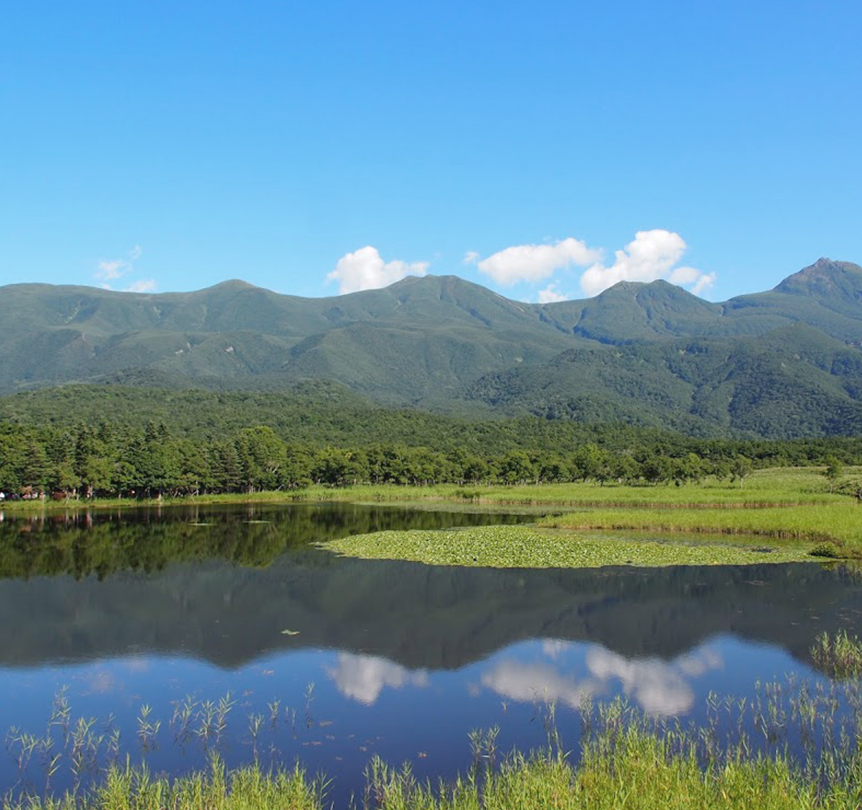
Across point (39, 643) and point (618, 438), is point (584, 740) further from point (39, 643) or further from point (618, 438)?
point (618, 438)

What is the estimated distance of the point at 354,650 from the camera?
2394 centimetres

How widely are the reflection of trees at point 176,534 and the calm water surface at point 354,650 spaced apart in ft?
1.85

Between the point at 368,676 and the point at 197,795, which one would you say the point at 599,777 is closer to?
the point at 197,795

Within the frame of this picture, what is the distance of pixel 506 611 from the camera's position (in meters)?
29.6

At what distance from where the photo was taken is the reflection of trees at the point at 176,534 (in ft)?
136

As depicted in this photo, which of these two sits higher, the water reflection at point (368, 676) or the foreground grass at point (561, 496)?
the water reflection at point (368, 676)

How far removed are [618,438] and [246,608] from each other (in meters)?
136

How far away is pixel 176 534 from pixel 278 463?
48.6m

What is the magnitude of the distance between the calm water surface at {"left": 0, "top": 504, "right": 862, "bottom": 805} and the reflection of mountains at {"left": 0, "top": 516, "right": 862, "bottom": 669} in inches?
5.2

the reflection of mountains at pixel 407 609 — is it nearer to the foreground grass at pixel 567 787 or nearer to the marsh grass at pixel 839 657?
the marsh grass at pixel 839 657

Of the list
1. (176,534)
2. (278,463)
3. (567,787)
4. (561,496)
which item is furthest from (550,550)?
(278,463)

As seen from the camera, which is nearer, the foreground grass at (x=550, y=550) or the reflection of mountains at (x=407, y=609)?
the reflection of mountains at (x=407, y=609)

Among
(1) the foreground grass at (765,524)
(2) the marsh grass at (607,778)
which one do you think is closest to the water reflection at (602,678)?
(2) the marsh grass at (607,778)

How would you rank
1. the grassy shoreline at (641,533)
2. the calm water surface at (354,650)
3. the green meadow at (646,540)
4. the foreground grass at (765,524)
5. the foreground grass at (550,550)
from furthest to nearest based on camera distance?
the foreground grass at (765,524) < the grassy shoreline at (641,533) < the green meadow at (646,540) < the foreground grass at (550,550) < the calm water surface at (354,650)
